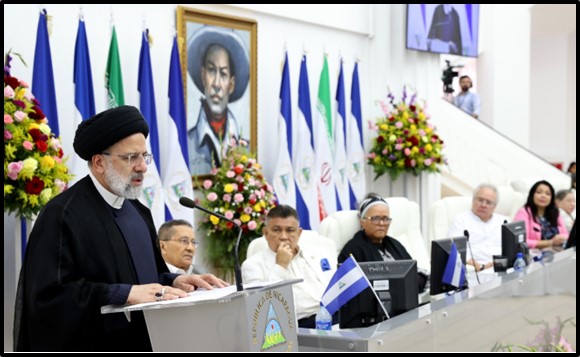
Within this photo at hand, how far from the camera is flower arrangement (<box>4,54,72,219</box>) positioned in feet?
15.5

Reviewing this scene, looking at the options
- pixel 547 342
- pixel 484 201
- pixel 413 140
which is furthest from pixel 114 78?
pixel 413 140

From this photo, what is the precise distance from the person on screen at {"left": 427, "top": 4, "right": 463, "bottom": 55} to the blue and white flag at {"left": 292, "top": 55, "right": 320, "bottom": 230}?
7.29ft

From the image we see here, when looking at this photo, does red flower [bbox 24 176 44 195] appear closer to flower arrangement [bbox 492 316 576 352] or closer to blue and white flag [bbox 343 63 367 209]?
flower arrangement [bbox 492 316 576 352]

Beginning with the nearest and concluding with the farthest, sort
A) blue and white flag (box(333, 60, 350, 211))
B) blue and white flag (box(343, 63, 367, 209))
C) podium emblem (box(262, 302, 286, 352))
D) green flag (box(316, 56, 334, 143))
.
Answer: podium emblem (box(262, 302, 286, 352)) → green flag (box(316, 56, 334, 143)) → blue and white flag (box(333, 60, 350, 211)) → blue and white flag (box(343, 63, 367, 209))

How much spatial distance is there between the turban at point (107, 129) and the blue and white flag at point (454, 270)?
8.09 ft

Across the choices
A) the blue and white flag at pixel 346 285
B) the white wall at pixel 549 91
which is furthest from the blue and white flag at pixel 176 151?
the white wall at pixel 549 91

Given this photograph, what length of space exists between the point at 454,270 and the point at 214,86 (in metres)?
3.49

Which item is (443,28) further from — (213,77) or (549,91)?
(549,91)

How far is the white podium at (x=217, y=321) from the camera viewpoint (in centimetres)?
249

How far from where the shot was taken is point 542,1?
1619 centimetres

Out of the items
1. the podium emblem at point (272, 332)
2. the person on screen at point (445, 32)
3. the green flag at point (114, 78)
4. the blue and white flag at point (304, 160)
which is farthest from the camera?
the person on screen at point (445, 32)

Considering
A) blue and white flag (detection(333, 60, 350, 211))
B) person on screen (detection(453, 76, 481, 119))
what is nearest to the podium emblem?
blue and white flag (detection(333, 60, 350, 211))

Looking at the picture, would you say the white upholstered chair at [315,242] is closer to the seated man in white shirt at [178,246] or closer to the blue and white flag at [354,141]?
the seated man in white shirt at [178,246]

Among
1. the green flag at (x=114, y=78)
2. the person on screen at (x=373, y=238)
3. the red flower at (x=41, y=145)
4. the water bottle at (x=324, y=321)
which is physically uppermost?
the green flag at (x=114, y=78)
